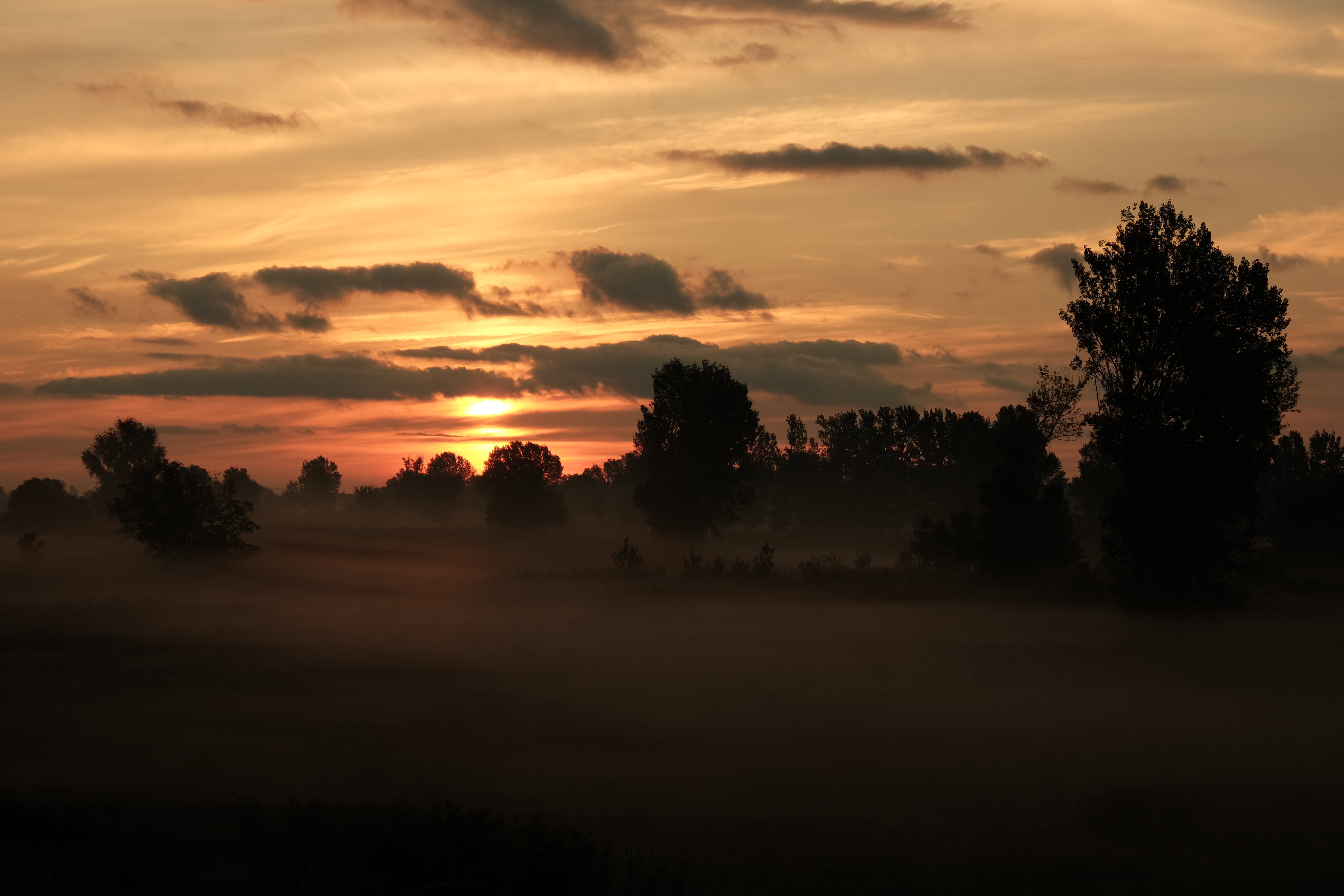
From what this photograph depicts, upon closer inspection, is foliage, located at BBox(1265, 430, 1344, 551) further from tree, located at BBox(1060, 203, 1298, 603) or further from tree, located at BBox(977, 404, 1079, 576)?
tree, located at BBox(1060, 203, 1298, 603)

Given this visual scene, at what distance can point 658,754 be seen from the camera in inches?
788

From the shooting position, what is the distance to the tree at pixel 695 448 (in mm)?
68688

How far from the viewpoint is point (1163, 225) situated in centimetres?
3884

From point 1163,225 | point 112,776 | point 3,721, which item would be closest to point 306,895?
point 112,776

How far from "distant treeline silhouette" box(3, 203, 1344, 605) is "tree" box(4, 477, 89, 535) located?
0.25m

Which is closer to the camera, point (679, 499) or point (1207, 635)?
point (1207, 635)

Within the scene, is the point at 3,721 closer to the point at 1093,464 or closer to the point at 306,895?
the point at 306,895

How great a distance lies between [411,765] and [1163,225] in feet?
116

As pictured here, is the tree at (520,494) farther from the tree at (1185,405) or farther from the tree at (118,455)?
the tree at (1185,405)

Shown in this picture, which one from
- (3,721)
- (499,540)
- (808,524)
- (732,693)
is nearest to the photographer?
(3,721)

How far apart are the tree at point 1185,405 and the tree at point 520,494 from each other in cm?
6710

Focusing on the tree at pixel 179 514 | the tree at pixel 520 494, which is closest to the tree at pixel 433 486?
the tree at pixel 520 494

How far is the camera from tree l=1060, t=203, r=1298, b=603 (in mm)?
36000

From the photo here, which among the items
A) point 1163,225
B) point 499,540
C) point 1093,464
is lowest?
point 499,540
